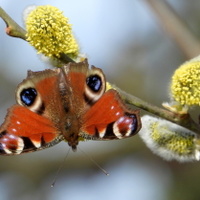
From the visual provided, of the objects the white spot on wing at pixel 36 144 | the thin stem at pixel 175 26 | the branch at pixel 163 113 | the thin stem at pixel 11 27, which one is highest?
the thin stem at pixel 175 26

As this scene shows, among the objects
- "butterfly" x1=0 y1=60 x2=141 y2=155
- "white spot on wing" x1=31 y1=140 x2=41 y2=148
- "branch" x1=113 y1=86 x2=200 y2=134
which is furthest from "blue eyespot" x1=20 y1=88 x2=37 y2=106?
"branch" x1=113 y1=86 x2=200 y2=134

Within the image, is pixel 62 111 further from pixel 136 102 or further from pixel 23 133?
pixel 136 102

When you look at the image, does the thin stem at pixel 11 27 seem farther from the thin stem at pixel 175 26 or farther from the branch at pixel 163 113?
the thin stem at pixel 175 26

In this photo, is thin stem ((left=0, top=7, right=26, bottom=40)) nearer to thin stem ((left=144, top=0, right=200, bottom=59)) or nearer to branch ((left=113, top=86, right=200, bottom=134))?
branch ((left=113, top=86, right=200, bottom=134))

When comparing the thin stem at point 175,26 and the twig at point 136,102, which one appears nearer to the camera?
the twig at point 136,102

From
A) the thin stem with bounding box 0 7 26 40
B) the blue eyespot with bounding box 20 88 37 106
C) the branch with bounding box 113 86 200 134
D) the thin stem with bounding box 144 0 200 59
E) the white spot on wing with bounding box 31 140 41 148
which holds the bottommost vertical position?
the white spot on wing with bounding box 31 140 41 148

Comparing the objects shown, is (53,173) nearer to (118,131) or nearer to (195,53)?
(195,53)

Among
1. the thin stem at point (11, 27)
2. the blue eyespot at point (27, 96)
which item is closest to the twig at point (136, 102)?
the thin stem at point (11, 27)

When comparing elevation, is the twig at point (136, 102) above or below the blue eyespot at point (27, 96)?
above
